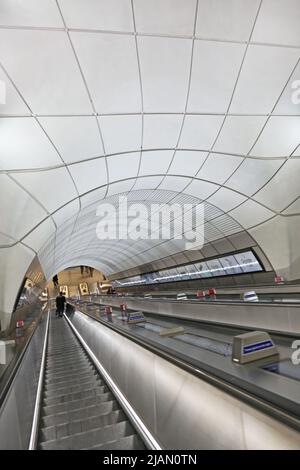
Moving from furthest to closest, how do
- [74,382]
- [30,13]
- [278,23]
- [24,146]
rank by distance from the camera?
[24,146]
[278,23]
[30,13]
[74,382]

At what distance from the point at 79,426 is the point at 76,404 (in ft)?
2.89

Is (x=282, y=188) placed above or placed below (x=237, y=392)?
above

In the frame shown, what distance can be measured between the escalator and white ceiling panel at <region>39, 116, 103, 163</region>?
20.5 ft

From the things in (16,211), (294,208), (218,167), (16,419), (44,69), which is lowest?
(16,419)

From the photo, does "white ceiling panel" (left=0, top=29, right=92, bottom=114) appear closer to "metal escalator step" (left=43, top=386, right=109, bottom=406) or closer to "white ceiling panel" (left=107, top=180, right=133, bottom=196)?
"white ceiling panel" (left=107, top=180, right=133, bottom=196)

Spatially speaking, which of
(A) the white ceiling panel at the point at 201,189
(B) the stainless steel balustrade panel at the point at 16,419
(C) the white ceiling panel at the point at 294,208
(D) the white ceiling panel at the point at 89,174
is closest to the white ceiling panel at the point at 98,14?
(D) the white ceiling panel at the point at 89,174

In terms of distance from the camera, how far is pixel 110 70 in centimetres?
787

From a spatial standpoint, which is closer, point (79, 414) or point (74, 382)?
point (79, 414)

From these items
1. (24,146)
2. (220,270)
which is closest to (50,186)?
(24,146)

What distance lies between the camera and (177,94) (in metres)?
9.09

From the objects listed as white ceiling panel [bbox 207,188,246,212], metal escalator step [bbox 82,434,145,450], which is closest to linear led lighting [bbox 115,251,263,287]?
white ceiling panel [bbox 207,188,246,212]

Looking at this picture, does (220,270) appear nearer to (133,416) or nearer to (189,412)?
(133,416)

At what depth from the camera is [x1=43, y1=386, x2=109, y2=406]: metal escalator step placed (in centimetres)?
484
